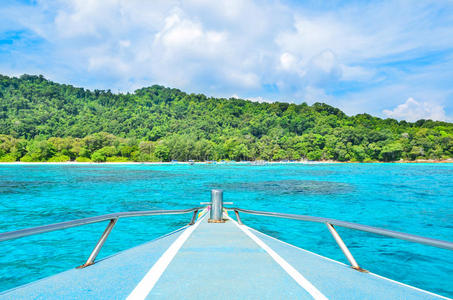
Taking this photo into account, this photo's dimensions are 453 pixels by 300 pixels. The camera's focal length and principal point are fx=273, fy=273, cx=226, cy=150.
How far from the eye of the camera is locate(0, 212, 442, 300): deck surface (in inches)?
96.8

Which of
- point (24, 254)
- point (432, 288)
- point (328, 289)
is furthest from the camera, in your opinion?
point (24, 254)

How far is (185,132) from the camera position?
156m

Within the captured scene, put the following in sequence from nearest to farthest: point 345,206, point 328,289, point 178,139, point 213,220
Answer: point 328,289, point 213,220, point 345,206, point 178,139

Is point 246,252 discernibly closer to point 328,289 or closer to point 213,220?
point 328,289

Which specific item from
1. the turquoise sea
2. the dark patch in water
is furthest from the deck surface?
Result: the dark patch in water

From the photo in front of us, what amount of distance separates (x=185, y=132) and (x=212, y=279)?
6116 inches

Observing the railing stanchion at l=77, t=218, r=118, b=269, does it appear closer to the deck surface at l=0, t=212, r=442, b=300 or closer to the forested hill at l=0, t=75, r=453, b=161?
the deck surface at l=0, t=212, r=442, b=300

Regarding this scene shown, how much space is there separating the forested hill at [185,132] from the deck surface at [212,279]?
11609 cm

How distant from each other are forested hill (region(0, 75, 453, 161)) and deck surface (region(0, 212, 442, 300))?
116094mm

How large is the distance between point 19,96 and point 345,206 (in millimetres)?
215131

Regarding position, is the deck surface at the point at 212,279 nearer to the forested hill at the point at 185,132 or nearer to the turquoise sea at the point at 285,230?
the turquoise sea at the point at 285,230

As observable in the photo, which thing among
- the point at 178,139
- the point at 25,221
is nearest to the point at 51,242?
the point at 25,221

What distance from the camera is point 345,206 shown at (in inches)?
928

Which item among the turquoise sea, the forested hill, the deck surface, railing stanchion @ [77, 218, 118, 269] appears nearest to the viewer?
the deck surface
